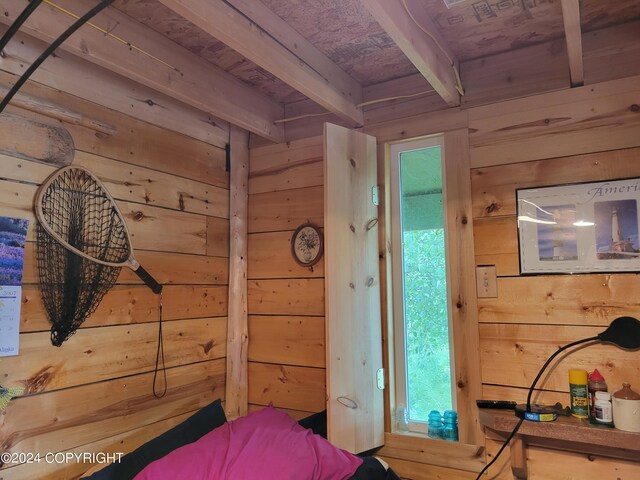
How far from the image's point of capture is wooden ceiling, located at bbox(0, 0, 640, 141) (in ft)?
5.13

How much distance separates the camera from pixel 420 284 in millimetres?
2186

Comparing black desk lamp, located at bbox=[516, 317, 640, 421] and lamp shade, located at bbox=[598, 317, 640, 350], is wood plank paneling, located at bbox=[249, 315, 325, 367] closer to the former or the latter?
black desk lamp, located at bbox=[516, 317, 640, 421]

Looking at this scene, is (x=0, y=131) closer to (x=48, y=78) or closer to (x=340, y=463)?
(x=48, y=78)

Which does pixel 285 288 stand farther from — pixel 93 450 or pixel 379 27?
pixel 379 27

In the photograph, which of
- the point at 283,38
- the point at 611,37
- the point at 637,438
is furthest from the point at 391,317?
the point at 611,37

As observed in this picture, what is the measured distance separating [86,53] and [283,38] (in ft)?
2.32

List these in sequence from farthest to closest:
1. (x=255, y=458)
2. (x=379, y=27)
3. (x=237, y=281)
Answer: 1. (x=237, y=281)
2. (x=379, y=27)
3. (x=255, y=458)

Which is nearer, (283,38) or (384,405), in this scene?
(283,38)

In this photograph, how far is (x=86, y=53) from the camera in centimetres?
161

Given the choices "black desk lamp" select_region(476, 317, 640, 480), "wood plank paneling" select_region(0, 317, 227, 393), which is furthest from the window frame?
"wood plank paneling" select_region(0, 317, 227, 393)

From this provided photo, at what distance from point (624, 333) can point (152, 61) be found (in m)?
2.05

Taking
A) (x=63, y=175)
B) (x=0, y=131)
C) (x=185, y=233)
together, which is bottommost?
(x=185, y=233)

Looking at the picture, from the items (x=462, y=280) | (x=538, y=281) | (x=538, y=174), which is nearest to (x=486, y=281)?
(x=462, y=280)

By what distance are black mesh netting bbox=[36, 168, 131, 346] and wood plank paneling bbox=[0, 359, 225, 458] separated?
0.77 ft
